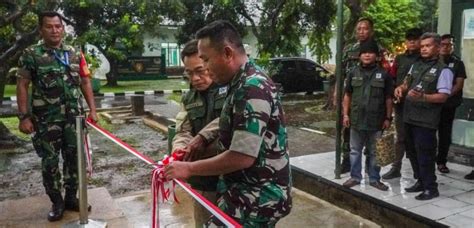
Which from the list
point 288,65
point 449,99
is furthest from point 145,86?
point 449,99

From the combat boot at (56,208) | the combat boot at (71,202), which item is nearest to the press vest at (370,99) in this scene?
the combat boot at (71,202)

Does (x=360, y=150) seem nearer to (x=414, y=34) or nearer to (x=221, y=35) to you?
(x=414, y=34)

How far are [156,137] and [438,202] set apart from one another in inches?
231

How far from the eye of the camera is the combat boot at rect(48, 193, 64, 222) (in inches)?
144

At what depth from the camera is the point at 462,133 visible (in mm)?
5449

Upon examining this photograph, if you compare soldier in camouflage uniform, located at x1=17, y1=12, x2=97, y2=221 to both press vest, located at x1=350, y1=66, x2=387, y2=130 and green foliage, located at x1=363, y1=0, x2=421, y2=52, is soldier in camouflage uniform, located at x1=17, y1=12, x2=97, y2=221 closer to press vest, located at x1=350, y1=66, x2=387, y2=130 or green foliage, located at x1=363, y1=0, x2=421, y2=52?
press vest, located at x1=350, y1=66, x2=387, y2=130

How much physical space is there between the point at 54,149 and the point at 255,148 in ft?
7.95

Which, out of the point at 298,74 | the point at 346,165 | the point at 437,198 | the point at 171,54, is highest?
the point at 171,54

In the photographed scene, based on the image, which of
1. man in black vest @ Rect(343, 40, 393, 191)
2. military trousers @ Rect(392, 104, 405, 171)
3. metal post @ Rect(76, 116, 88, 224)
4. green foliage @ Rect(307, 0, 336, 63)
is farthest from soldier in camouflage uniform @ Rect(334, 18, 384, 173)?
green foliage @ Rect(307, 0, 336, 63)

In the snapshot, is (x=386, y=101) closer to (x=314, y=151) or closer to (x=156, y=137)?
(x=314, y=151)

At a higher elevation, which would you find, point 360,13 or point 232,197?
point 360,13

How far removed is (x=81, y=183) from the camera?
338 cm

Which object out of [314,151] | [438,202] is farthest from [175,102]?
[438,202]

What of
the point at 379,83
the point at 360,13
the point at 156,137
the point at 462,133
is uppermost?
the point at 360,13
